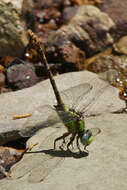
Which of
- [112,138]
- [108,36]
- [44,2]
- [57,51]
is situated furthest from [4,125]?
[44,2]

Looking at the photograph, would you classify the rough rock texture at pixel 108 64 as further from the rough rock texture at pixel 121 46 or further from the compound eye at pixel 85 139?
the compound eye at pixel 85 139

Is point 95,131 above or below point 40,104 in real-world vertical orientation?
below

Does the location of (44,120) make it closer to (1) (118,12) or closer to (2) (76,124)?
(2) (76,124)

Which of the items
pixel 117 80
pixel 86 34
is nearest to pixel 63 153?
pixel 117 80

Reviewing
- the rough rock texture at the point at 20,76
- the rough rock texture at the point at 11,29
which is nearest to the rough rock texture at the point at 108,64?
the rough rock texture at the point at 20,76

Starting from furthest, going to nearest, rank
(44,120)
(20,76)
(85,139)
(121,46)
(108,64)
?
(121,46)
(108,64)
(20,76)
(44,120)
(85,139)
